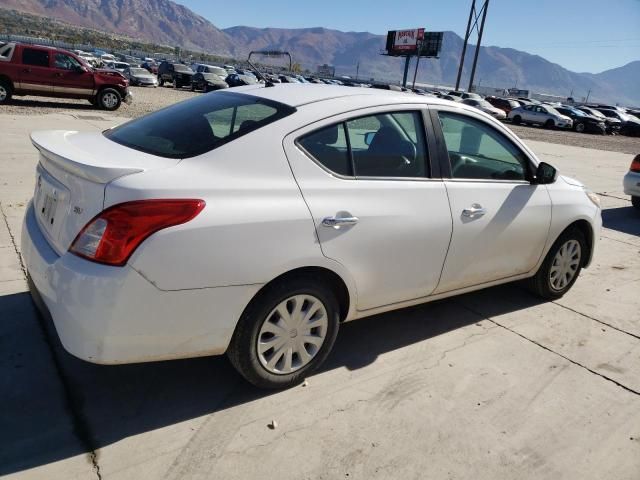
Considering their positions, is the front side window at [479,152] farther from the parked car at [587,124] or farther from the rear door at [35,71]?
the parked car at [587,124]

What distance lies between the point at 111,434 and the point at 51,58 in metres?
16.2

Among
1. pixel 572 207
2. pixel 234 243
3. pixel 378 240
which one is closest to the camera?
pixel 234 243

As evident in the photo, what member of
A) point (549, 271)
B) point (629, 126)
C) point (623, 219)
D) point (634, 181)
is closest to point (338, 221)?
point (549, 271)

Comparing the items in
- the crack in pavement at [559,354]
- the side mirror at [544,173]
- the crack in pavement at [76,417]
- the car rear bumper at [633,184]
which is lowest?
the crack in pavement at [76,417]

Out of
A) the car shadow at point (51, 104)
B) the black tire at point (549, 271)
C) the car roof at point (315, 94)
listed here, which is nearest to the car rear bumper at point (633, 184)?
the black tire at point (549, 271)

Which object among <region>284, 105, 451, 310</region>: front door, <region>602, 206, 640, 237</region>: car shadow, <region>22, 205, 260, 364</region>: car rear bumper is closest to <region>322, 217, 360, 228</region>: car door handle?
<region>284, 105, 451, 310</region>: front door

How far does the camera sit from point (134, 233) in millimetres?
2248

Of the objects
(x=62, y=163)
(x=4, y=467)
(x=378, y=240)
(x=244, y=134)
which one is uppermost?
(x=244, y=134)

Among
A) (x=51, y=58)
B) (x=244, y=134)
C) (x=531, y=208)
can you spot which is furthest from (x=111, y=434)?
(x=51, y=58)

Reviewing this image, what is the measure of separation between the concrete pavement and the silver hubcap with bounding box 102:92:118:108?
1420 cm

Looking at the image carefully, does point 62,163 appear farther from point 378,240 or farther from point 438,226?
point 438,226

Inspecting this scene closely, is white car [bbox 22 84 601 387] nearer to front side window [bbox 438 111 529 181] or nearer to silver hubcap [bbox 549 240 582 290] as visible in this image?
front side window [bbox 438 111 529 181]

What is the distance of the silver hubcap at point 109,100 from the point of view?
16.8m

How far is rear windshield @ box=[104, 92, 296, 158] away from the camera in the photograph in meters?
2.72
